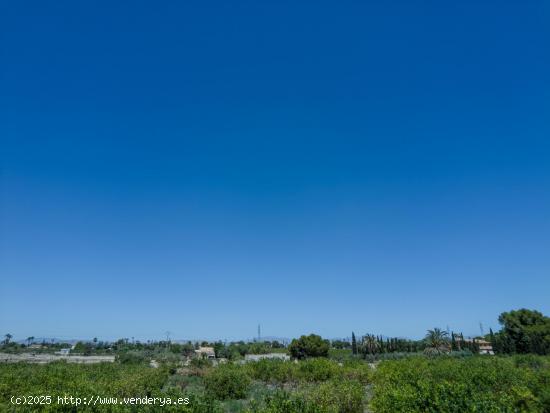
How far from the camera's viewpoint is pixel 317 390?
18.5 m

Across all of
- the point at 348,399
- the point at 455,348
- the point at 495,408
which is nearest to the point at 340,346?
the point at 455,348

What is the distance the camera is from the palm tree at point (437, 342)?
7269 cm

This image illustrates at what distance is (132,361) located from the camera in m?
54.9

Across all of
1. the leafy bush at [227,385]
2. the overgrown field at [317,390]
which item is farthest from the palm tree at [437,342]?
the leafy bush at [227,385]

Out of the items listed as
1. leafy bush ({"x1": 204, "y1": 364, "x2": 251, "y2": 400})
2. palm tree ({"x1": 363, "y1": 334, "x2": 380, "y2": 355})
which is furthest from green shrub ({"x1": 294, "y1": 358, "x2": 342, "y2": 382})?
palm tree ({"x1": 363, "y1": 334, "x2": 380, "y2": 355})

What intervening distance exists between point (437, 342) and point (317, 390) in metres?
65.9

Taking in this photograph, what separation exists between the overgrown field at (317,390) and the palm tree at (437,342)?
3270cm

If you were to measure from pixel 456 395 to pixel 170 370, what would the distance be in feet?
113

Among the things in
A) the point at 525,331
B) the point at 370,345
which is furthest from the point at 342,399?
the point at 370,345

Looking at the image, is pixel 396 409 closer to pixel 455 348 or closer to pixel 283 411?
pixel 283 411

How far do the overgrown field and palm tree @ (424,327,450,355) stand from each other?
3270 cm

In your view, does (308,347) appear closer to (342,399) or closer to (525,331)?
(525,331)

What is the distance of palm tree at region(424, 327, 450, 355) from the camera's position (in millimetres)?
72688

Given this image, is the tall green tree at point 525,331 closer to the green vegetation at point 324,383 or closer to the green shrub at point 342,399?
the green vegetation at point 324,383
